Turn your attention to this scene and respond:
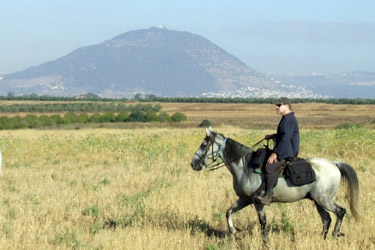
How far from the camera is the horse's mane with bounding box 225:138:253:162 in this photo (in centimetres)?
986

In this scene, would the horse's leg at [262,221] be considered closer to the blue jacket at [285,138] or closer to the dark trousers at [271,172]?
the dark trousers at [271,172]

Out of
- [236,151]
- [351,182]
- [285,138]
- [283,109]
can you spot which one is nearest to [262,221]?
[236,151]

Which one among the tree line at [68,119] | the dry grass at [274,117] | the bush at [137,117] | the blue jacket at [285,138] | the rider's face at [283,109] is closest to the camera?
the blue jacket at [285,138]

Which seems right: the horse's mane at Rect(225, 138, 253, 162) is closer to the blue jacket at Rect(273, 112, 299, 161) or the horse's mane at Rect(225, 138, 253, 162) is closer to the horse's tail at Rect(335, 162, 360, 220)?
the blue jacket at Rect(273, 112, 299, 161)

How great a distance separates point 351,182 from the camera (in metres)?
9.91

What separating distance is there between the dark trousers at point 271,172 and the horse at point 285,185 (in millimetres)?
219

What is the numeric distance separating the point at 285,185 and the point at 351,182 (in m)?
1.29

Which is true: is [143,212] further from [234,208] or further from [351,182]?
[351,182]

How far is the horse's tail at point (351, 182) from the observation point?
32.5ft

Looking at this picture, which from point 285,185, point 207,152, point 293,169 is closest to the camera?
point 293,169

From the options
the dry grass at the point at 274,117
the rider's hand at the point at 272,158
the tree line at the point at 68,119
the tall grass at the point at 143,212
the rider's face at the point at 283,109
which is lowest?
the dry grass at the point at 274,117

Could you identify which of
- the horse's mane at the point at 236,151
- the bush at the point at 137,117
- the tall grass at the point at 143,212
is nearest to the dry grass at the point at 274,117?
the bush at the point at 137,117

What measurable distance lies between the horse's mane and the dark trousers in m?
0.58

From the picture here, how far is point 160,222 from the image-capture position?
1111 centimetres
